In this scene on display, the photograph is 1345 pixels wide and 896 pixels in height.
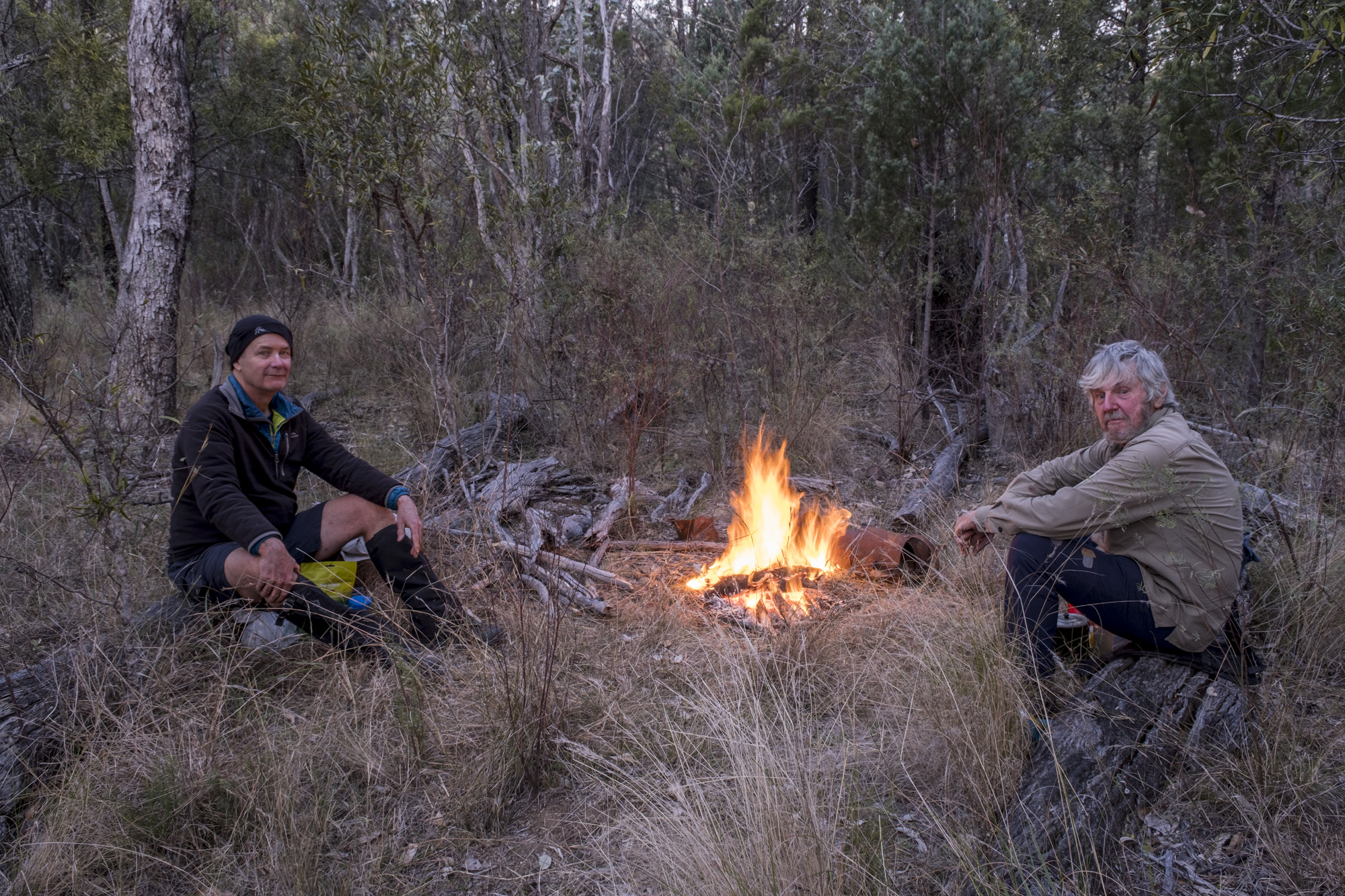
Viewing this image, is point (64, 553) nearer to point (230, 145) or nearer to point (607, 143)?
point (607, 143)

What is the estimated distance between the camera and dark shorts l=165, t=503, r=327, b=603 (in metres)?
2.89

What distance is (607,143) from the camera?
9.95 metres

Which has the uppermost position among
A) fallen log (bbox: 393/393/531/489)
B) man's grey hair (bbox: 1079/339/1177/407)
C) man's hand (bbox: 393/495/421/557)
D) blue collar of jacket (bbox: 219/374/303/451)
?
man's grey hair (bbox: 1079/339/1177/407)

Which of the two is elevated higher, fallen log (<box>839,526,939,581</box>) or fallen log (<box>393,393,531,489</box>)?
fallen log (<box>393,393,531,489</box>)

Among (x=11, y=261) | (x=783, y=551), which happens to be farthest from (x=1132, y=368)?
(x=11, y=261)

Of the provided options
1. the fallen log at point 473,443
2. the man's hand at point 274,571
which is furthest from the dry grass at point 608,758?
the fallen log at point 473,443

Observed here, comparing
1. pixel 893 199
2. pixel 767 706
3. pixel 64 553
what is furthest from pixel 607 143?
pixel 767 706

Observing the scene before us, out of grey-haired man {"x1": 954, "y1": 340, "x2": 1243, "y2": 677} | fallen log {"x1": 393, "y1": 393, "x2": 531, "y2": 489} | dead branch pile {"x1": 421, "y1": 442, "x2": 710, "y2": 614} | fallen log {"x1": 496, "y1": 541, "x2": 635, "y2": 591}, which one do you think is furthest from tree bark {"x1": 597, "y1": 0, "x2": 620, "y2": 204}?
grey-haired man {"x1": 954, "y1": 340, "x2": 1243, "y2": 677}

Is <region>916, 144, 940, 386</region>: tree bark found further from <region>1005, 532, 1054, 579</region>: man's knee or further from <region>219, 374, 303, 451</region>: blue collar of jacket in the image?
<region>219, 374, 303, 451</region>: blue collar of jacket

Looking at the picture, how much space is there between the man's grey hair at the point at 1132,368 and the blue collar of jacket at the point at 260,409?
3164 millimetres

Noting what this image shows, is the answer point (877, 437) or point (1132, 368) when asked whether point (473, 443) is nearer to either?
point (877, 437)

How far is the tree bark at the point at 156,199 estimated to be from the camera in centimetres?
529

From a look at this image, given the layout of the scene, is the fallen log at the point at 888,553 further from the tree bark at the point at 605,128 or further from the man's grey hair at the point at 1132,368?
the tree bark at the point at 605,128

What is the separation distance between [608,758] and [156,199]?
17.4ft
